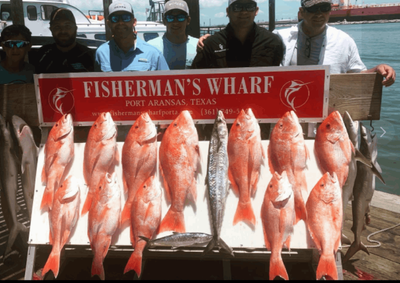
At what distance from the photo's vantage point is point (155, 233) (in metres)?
2.39

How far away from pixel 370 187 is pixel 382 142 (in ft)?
31.4

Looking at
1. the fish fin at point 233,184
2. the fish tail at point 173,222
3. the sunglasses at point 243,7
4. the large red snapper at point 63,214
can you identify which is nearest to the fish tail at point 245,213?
the fish fin at point 233,184

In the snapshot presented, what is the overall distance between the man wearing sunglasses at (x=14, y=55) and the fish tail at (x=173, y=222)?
2292 millimetres

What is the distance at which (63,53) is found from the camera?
3.63m

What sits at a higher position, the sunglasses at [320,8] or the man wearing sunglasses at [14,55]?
the sunglasses at [320,8]

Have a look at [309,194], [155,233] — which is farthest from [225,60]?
[155,233]

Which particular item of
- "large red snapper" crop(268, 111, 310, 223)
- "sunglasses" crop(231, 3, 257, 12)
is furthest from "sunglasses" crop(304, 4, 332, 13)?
"large red snapper" crop(268, 111, 310, 223)

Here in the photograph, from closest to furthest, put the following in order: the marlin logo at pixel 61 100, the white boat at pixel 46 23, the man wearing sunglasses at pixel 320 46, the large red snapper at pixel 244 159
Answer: the large red snapper at pixel 244 159, the marlin logo at pixel 61 100, the man wearing sunglasses at pixel 320 46, the white boat at pixel 46 23

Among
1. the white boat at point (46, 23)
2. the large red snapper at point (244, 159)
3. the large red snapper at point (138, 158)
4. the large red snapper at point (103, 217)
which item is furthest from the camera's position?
the white boat at point (46, 23)

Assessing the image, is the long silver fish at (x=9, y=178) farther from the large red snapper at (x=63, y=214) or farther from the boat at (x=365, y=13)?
the boat at (x=365, y=13)

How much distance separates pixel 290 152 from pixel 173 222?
1.02 m

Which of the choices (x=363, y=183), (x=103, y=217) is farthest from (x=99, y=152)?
(x=363, y=183)

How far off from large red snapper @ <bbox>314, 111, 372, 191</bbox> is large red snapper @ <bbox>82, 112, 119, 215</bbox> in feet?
5.37

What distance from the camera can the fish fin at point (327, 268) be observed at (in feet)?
6.93
